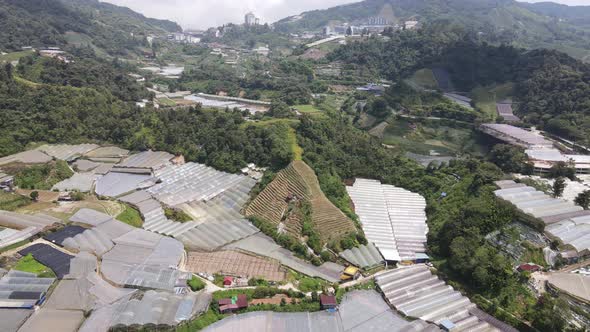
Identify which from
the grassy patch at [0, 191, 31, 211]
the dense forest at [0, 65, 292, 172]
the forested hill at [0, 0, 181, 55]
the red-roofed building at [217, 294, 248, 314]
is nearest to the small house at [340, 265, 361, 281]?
the red-roofed building at [217, 294, 248, 314]

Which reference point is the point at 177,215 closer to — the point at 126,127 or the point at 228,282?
the point at 228,282

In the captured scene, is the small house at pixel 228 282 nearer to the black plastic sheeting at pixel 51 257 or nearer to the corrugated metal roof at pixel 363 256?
the corrugated metal roof at pixel 363 256

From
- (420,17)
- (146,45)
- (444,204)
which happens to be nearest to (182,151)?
(444,204)

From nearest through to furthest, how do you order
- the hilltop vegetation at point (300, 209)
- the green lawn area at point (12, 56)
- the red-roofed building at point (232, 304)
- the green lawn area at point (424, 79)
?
the red-roofed building at point (232, 304) < the hilltop vegetation at point (300, 209) < the green lawn area at point (12, 56) < the green lawn area at point (424, 79)

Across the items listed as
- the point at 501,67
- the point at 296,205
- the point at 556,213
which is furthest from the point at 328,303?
the point at 501,67

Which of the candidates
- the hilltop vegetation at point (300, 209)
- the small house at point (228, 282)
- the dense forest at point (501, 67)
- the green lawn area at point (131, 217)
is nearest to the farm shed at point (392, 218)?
the hilltop vegetation at point (300, 209)

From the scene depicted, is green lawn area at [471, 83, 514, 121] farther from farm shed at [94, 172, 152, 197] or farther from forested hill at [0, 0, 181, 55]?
forested hill at [0, 0, 181, 55]

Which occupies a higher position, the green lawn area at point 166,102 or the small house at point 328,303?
the green lawn area at point 166,102
